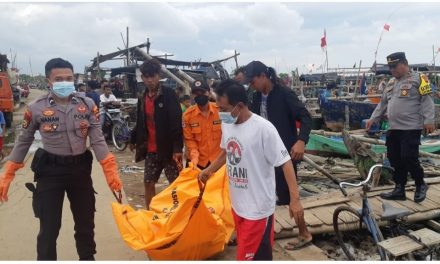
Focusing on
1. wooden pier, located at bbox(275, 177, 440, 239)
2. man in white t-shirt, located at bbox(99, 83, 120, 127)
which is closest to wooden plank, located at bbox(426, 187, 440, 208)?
wooden pier, located at bbox(275, 177, 440, 239)

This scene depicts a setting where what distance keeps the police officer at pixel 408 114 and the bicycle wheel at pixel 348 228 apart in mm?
914

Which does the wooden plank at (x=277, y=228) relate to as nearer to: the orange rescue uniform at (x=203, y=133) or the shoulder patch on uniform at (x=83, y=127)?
the orange rescue uniform at (x=203, y=133)

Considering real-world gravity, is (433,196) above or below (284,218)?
below

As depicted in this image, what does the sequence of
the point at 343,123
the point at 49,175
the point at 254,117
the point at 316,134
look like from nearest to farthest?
the point at 254,117, the point at 49,175, the point at 316,134, the point at 343,123

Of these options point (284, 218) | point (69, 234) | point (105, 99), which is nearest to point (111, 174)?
point (69, 234)

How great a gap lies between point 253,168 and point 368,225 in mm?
1513

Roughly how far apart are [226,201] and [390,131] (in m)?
2.37

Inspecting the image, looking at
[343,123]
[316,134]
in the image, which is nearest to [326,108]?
[343,123]

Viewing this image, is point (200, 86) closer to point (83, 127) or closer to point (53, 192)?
point (83, 127)

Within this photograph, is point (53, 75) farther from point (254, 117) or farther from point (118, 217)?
point (254, 117)

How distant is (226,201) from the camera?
3.75m

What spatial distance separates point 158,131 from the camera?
4.16 m

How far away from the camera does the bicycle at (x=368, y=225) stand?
340cm

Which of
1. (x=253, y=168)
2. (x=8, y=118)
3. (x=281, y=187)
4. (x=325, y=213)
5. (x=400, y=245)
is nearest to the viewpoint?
(x=253, y=168)
